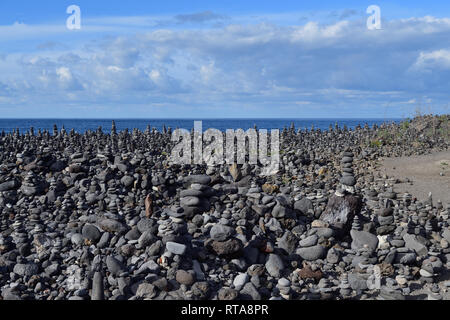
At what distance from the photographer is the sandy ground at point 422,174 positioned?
1517 centimetres

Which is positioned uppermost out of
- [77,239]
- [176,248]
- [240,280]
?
[176,248]

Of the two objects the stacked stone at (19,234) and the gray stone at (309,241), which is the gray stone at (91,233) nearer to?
the stacked stone at (19,234)

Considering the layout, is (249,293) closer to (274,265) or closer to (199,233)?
(274,265)

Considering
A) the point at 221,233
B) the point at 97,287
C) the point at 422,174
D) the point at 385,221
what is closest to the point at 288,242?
the point at 221,233

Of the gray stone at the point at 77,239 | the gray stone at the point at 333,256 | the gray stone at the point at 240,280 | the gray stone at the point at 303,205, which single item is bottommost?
the gray stone at the point at 240,280

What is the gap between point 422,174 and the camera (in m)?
17.5

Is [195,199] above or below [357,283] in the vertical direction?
above

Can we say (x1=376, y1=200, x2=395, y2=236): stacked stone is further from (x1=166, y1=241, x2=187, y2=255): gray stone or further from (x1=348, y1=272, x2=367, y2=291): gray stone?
(x1=166, y1=241, x2=187, y2=255): gray stone

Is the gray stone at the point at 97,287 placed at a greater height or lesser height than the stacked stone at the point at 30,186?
lesser

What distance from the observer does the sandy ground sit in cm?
1517

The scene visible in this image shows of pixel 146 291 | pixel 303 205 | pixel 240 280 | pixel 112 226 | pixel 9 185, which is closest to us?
pixel 146 291

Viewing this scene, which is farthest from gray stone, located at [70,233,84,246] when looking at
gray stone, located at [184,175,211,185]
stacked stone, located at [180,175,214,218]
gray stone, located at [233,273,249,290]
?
gray stone, located at [184,175,211,185]

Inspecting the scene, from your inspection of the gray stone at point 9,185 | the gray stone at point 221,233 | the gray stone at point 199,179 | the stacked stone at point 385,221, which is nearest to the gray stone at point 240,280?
the gray stone at point 221,233

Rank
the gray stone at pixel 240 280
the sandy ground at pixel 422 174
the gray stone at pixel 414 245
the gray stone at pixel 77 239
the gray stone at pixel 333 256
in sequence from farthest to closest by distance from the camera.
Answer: the sandy ground at pixel 422 174 < the gray stone at pixel 414 245 < the gray stone at pixel 77 239 < the gray stone at pixel 333 256 < the gray stone at pixel 240 280
